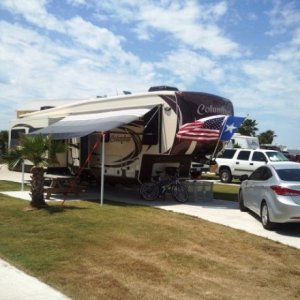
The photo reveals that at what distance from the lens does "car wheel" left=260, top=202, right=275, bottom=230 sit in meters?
11.0

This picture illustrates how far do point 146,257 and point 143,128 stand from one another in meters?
8.33

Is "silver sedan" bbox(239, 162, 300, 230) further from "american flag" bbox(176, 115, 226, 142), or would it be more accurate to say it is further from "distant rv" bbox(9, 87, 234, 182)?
"distant rv" bbox(9, 87, 234, 182)

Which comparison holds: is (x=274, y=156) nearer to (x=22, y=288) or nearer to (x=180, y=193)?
(x=180, y=193)

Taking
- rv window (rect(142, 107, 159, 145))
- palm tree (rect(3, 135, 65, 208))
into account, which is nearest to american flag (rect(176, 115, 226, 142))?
rv window (rect(142, 107, 159, 145))

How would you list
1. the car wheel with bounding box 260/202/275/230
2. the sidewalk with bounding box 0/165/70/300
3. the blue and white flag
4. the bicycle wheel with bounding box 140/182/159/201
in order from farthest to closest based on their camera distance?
the bicycle wheel with bounding box 140/182/159/201 → the blue and white flag → the car wheel with bounding box 260/202/275/230 → the sidewalk with bounding box 0/165/70/300

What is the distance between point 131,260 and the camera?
808 cm

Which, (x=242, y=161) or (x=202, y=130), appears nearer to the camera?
(x=202, y=130)

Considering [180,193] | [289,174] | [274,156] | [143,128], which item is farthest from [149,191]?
[274,156]

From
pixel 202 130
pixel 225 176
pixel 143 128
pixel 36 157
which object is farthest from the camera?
pixel 225 176

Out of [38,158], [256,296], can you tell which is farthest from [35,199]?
[256,296]

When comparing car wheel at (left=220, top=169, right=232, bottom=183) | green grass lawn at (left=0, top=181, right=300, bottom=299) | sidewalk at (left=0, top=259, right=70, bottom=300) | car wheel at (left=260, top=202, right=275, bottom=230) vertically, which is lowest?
sidewalk at (left=0, top=259, right=70, bottom=300)

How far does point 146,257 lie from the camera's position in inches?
327

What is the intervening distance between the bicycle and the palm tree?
12.7ft

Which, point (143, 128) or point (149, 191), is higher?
point (143, 128)
